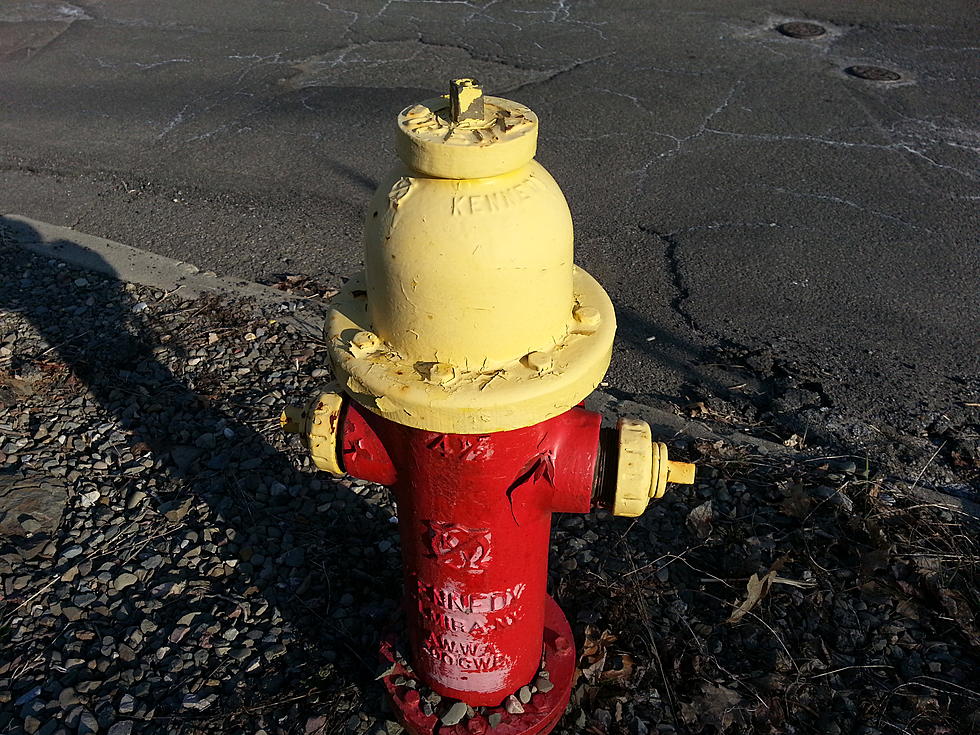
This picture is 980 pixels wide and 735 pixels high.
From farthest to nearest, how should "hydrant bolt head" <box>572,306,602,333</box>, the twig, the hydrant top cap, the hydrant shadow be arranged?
the twig → the hydrant shadow → "hydrant bolt head" <box>572,306,602,333</box> → the hydrant top cap

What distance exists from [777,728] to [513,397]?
1.49 metres

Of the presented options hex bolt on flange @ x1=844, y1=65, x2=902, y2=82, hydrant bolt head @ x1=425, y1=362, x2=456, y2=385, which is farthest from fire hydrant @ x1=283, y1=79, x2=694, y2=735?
hex bolt on flange @ x1=844, y1=65, x2=902, y2=82

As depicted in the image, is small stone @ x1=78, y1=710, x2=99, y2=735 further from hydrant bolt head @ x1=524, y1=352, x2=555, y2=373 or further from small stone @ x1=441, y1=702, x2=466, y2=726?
hydrant bolt head @ x1=524, y1=352, x2=555, y2=373

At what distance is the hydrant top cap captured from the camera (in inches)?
53.9

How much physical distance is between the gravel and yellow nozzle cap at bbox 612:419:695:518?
828 millimetres

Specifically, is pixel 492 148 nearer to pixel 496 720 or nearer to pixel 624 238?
pixel 496 720

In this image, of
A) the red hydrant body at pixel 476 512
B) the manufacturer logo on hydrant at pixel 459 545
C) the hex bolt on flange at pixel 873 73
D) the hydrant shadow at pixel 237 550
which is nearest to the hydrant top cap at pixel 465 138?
the red hydrant body at pixel 476 512

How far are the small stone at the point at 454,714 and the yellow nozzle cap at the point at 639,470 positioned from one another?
0.84 metres

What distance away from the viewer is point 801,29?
766 cm

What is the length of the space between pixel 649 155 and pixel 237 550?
13.3ft

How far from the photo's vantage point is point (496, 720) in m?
2.23

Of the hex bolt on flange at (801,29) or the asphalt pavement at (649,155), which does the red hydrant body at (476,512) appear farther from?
the hex bolt on flange at (801,29)

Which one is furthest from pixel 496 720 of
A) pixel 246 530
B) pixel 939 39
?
pixel 939 39

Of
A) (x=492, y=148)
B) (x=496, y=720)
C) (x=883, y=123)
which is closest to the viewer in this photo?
(x=492, y=148)
